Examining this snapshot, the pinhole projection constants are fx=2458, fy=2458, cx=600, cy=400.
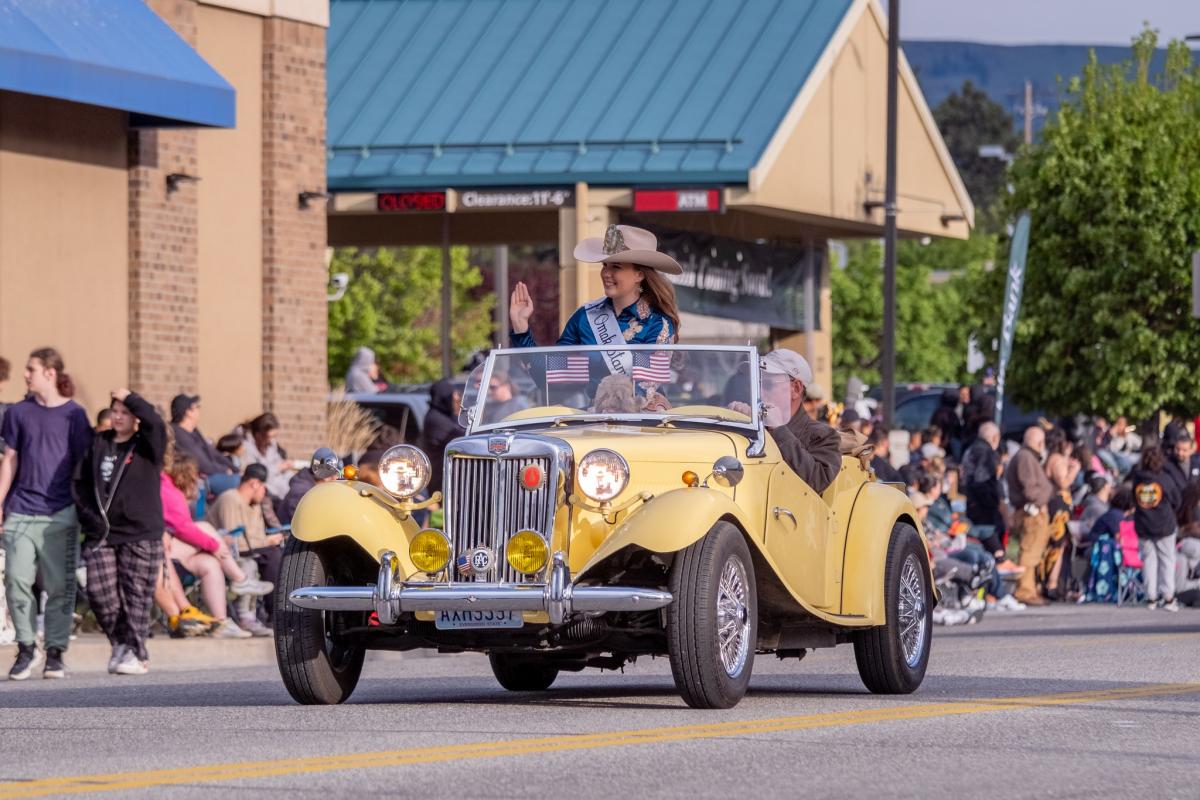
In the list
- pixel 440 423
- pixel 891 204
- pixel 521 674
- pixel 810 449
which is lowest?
pixel 521 674

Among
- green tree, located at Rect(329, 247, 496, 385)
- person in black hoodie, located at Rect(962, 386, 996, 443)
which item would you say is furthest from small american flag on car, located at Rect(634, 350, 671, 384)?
green tree, located at Rect(329, 247, 496, 385)

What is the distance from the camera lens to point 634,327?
12.2 m

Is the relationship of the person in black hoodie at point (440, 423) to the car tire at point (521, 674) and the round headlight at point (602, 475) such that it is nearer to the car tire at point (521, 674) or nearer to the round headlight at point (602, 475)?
the car tire at point (521, 674)

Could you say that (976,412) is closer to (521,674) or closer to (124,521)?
(124,521)

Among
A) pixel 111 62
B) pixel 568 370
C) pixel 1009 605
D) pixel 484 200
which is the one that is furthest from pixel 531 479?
pixel 484 200

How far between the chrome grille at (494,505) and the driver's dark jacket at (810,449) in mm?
1515

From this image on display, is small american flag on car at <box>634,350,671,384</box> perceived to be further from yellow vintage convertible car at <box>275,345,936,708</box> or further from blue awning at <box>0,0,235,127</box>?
blue awning at <box>0,0,235,127</box>

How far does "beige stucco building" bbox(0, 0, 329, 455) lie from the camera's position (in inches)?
837

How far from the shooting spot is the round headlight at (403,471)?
11281 millimetres

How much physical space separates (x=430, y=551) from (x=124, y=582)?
4858 millimetres

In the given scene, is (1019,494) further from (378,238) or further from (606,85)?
(378,238)

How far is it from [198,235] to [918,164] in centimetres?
1601

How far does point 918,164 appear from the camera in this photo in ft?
122

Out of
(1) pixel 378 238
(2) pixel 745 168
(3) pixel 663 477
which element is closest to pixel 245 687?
(3) pixel 663 477
